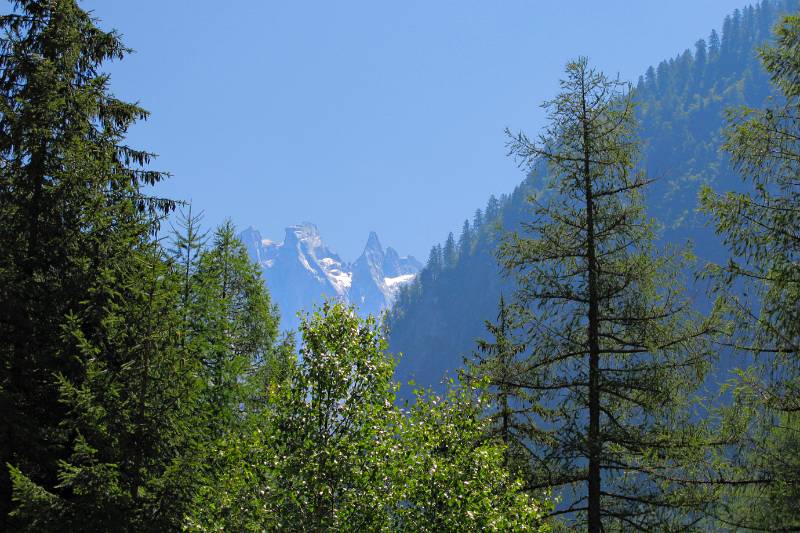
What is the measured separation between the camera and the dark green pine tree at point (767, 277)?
37.3 feet

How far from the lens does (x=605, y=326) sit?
14477 millimetres

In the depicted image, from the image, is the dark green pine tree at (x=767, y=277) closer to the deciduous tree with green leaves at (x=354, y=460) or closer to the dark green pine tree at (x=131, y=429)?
the deciduous tree with green leaves at (x=354, y=460)

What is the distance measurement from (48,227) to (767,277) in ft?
44.8

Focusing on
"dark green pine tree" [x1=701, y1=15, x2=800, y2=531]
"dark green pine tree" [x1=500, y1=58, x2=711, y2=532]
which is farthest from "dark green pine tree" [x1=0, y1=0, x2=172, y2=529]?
"dark green pine tree" [x1=701, y1=15, x2=800, y2=531]

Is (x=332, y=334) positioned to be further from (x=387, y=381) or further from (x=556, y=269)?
(x=556, y=269)

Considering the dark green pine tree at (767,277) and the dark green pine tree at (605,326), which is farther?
the dark green pine tree at (605,326)

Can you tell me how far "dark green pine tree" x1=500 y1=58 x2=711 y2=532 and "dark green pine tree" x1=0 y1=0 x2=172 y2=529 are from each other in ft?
27.7

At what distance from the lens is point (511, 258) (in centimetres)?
1453

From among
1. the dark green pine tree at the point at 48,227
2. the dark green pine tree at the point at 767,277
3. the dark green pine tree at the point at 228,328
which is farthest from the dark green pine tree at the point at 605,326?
the dark green pine tree at the point at 48,227

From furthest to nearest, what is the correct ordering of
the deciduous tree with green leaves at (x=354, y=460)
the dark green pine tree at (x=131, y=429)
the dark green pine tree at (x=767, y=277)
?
1. the deciduous tree with green leaves at (x=354, y=460)
2. the dark green pine tree at (x=131, y=429)
3. the dark green pine tree at (x=767, y=277)

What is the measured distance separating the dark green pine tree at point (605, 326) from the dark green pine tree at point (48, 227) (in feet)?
27.7

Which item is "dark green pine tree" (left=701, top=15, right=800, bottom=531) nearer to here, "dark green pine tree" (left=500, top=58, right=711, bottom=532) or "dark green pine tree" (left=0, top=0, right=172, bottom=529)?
"dark green pine tree" (left=500, top=58, right=711, bottom=532)

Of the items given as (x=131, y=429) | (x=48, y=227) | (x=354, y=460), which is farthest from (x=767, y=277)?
(x=48, y=227)

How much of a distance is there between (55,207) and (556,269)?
10398mm
